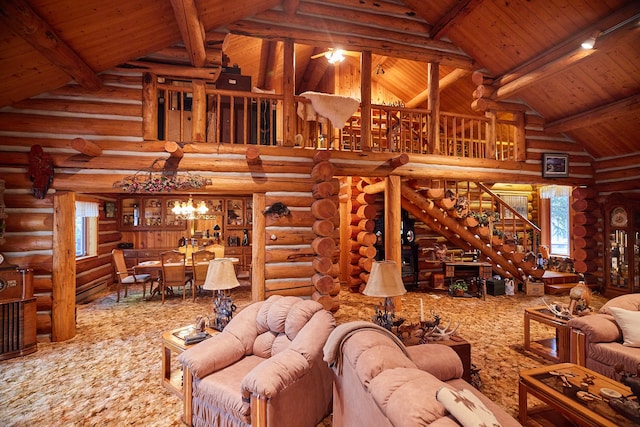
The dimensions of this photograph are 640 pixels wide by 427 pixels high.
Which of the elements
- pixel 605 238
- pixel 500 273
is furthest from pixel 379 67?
pixel 605 238

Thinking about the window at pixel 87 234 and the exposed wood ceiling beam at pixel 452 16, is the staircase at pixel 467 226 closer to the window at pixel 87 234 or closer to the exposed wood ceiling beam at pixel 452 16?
the exposed wood ceiling beam at pixel 452 16

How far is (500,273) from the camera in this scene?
28.6 feet

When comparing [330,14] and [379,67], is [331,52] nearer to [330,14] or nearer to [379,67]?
[330,14]

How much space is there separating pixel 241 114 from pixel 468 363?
5.71 m

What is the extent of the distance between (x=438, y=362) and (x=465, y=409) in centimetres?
142

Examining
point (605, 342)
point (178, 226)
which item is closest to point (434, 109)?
point (605, 342)

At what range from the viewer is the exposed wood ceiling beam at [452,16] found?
5.96 m

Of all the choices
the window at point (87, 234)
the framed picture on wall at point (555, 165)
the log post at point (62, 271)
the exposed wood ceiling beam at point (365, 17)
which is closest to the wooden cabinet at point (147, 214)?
the window at point (87, 234)

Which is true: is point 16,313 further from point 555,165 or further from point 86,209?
point 555,165

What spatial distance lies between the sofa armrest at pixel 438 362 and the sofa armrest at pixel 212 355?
165 cm

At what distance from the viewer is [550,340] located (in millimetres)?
4910

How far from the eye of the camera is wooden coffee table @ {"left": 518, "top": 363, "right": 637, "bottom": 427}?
7.41ft

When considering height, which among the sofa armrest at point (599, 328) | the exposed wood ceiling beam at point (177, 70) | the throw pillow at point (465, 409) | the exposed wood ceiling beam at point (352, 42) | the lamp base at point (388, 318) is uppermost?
the exposed wood ceiling beam at point (352, 42)

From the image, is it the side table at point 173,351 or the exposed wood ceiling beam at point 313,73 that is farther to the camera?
the exposed wood ceiling beam at point 313,73
